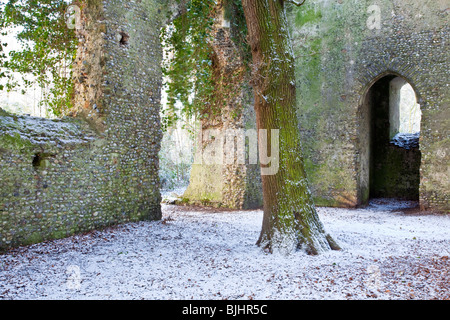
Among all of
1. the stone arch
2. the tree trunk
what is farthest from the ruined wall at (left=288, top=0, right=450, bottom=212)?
the tree trunk

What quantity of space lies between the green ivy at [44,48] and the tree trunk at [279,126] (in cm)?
422

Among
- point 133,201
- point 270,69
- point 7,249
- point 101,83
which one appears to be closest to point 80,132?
point 101,83

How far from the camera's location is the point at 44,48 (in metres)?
7.69

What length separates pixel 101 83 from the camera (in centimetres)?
717

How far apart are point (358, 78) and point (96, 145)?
306 inches

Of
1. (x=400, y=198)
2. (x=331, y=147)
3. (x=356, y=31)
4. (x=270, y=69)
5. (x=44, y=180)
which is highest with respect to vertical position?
(x=356, y=31)

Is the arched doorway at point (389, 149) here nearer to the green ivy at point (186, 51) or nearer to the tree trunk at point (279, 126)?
the green ivy at point (186, 51)

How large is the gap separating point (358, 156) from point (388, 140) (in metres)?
3.17

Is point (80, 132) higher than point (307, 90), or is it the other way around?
point (307, 90)

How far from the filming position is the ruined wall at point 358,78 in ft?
31.7

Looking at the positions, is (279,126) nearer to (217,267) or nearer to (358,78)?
(217,267)

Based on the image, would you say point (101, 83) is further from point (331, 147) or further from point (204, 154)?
point (331, 147)

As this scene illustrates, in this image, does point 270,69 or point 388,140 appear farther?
point 388,140

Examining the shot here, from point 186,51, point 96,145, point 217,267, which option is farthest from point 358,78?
point 217,267
